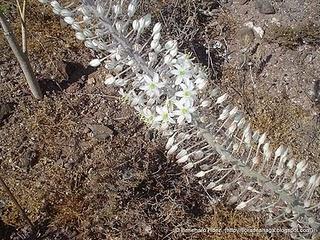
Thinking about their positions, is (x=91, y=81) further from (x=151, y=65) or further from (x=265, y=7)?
(x=151, y=65)

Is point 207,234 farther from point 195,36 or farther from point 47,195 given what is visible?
point 195,36

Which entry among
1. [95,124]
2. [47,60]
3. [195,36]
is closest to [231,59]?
[195,36]

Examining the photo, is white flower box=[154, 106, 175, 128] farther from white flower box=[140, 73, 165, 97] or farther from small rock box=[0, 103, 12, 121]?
small rock box=[0, 103, 12, 121]

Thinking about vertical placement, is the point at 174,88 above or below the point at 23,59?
above

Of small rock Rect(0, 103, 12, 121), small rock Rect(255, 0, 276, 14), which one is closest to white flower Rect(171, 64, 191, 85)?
small rock Rect(0, 103, 12, 121)

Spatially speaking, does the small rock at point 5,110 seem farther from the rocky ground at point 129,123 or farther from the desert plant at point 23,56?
the desert plant at point 23,56

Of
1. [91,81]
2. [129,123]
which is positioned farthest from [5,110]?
[129,123]

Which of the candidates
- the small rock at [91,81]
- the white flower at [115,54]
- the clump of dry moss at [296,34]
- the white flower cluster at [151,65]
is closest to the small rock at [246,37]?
the clump of dry moss at [296,34]
